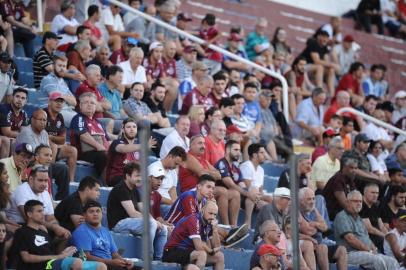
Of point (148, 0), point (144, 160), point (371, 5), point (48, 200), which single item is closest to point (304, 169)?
point (48, 200)

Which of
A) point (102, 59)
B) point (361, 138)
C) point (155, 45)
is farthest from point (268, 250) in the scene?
point (155, 45)

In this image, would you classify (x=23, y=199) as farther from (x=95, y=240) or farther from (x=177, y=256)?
(x=177, y=256)

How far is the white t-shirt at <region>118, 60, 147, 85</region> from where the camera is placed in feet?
61.7

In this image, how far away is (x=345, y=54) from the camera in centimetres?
2428

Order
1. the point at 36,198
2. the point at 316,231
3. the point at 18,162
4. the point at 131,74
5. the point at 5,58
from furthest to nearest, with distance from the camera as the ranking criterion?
the point at 131,74 → the point at 5,58 → the point at 316,231 → the point at 18,162 → the point at 36,198

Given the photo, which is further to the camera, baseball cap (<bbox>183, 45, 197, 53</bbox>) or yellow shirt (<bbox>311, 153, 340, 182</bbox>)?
baseball cap (<bbox>183, 45, 197, 53</bbox>)

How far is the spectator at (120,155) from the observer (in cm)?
1581

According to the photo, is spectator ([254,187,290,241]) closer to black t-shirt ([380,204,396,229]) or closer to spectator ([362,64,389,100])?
black t-shirt ([380,204,396,229])

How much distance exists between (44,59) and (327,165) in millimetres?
3753

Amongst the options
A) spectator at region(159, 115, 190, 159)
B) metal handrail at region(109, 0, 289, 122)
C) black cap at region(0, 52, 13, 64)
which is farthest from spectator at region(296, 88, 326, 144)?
black cap at region(0, 52, 13, 64)

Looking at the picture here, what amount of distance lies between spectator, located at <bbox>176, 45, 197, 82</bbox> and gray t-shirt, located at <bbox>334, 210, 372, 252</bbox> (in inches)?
155

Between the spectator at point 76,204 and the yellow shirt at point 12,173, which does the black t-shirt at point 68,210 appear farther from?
the yellow shirt at point 12,173

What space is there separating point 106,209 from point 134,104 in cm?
286

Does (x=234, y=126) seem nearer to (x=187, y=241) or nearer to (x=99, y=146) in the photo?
(x=99, y=146)
